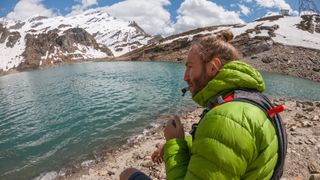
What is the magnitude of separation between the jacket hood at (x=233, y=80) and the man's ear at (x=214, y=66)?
102 millimetres

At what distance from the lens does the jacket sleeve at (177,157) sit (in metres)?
3.25

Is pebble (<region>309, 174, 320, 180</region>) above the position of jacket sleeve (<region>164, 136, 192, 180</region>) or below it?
below

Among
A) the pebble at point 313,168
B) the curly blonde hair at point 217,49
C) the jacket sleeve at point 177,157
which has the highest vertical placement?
the curly blonde hair at point 217,49

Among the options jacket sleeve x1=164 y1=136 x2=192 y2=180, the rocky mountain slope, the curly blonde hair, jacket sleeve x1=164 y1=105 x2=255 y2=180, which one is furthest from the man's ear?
the rocky mountain slope

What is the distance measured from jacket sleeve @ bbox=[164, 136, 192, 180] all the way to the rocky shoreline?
7.13 metres

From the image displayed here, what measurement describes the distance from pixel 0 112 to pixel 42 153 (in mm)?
18647

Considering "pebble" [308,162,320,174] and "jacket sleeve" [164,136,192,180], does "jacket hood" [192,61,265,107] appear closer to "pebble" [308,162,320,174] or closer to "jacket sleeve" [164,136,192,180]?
"jacket sleeve" [164,136,192,180]

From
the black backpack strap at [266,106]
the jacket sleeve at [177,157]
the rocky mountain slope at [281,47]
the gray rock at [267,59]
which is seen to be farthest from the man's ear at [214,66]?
the gray rock at [267,59]

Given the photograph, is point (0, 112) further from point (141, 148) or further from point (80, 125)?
point (141, 148)

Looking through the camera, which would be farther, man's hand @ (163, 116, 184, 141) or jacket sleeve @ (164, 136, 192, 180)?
man's hand @ (163, 116, 184, 141)

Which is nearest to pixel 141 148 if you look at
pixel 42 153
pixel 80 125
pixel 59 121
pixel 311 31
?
pixel 42 153

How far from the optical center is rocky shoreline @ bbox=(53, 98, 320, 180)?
1037 centimetres

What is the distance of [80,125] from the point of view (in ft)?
73.5

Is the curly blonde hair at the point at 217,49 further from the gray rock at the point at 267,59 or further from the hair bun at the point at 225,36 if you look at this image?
the gray rock at the point at 267,59
